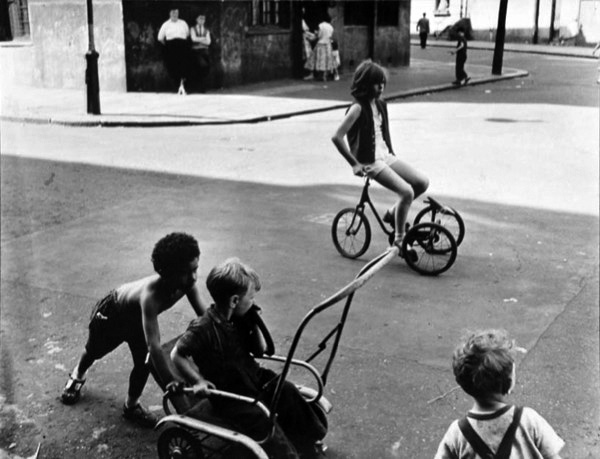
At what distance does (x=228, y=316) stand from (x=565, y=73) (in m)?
27.3

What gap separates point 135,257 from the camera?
7402mm

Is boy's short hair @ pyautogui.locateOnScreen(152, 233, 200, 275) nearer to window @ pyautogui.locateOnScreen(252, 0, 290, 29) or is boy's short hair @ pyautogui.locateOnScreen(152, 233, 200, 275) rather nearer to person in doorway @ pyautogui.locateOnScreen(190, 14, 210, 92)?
person in doorway @ pyautogui.locateOnScreen(190, 14, 210, 92)

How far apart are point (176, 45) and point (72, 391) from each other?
675 inches

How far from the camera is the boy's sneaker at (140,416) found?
14.3ft

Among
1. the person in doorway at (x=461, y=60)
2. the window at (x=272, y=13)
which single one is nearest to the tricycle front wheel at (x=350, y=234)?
the person in doorway at (x=461, y=60)

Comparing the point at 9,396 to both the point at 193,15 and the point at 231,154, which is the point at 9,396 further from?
the point at 193,15

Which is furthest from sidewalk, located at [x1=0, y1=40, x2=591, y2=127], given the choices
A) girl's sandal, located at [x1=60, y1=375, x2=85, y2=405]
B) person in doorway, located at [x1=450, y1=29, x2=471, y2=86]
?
girl's sandal, located at [x1=60, y1=375, x2=85, y2=405]

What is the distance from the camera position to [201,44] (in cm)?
2086

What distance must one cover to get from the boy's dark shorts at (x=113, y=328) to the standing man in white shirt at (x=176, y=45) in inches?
672

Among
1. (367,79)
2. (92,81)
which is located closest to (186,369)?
(367,79)

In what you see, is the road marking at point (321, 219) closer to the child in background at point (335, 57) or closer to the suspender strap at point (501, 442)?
the suspender strap at point (501, 442)

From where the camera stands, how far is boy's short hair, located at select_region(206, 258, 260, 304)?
11.8ft

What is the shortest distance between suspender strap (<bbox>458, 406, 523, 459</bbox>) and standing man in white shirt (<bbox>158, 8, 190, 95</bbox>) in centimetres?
1909

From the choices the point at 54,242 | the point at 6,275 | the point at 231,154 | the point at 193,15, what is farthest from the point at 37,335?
the point at 193,15
